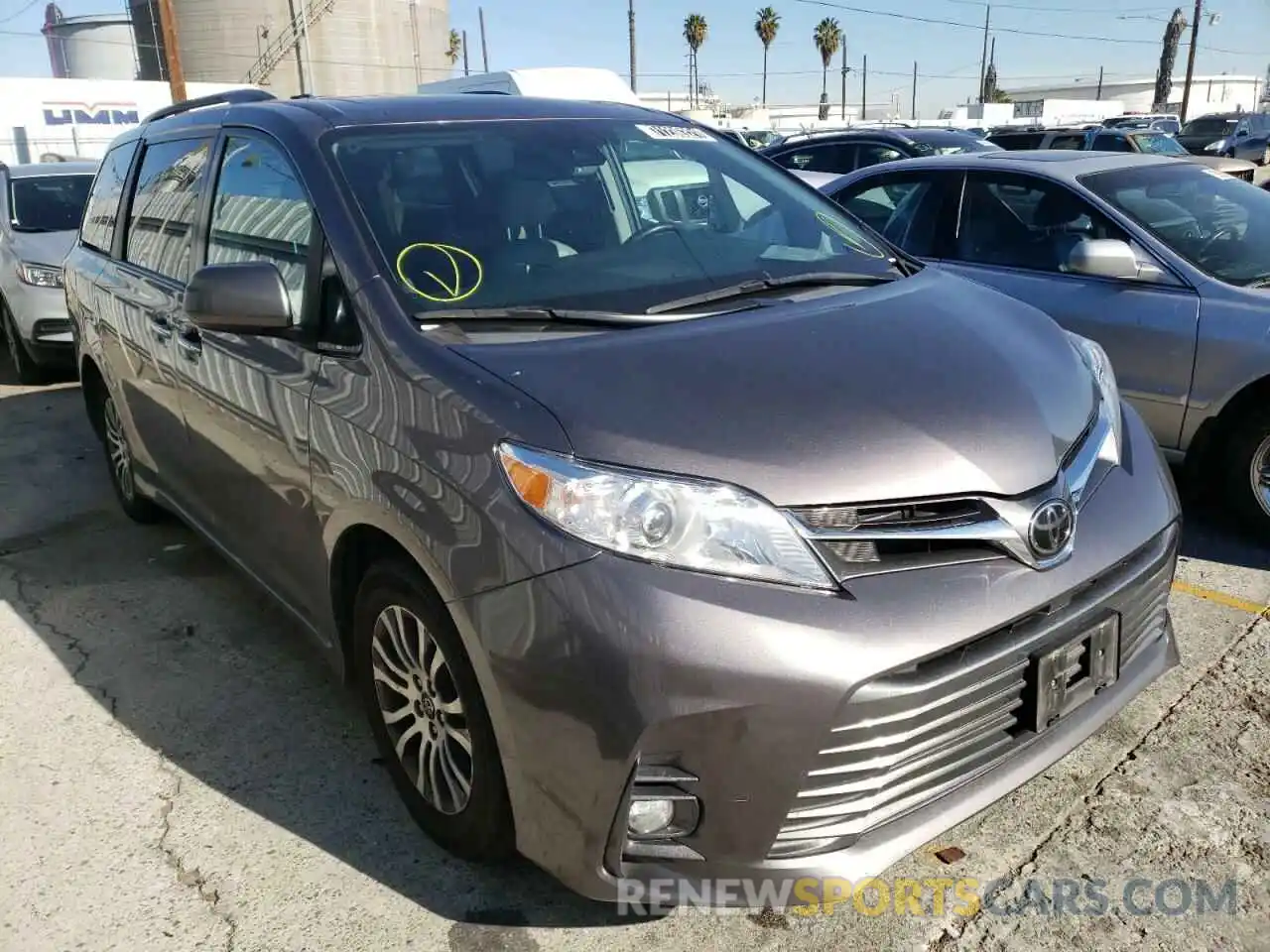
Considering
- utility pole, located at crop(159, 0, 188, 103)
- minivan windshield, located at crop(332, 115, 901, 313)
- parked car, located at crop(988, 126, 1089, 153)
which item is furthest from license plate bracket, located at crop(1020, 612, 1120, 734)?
utility pole, located at crop(159, 0, 188, 103)

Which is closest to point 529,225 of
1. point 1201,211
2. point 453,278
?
point 453,278

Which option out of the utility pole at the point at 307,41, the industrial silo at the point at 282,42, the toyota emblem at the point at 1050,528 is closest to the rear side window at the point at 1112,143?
the toyota emblem at the point at 1050,528

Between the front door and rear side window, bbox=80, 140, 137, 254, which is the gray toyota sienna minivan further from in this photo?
rear side window, bbox=80, 140, 137, 254

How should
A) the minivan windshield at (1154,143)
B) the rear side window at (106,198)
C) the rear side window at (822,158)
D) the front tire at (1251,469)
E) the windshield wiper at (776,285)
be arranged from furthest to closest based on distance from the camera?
the minivan windshield at (1154,143), the rear side window at (822,158), the rear side window at (106,198), the front tire at (1251,469), the windshield wiper at (776,285)

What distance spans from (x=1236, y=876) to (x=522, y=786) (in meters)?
1.67

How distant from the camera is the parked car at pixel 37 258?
25.8 ft

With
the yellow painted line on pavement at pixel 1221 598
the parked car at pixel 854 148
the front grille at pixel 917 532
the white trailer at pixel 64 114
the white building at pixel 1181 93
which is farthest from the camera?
the white building at pixel 1181 93

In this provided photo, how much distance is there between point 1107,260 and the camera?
173 inches

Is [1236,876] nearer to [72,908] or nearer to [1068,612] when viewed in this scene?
[1068,612]

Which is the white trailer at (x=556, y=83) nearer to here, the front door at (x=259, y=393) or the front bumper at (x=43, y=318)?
the front bumper at (x=43, y=318)

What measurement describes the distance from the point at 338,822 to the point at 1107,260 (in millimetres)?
3666

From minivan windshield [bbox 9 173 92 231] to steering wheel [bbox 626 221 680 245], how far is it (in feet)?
24.1

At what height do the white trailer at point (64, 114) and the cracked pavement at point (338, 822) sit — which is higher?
the white trailer at point (64, 114)

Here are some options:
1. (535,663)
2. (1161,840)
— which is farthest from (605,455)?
(1161,840)
